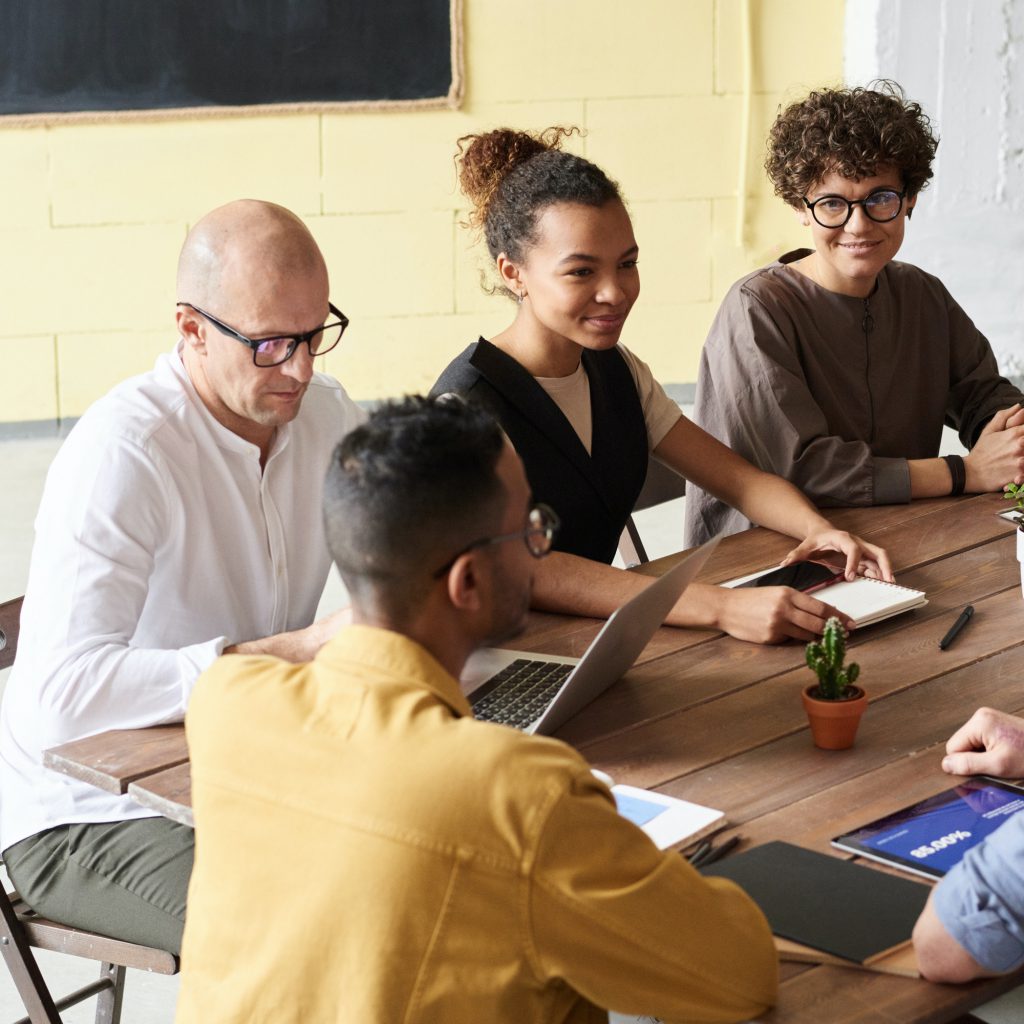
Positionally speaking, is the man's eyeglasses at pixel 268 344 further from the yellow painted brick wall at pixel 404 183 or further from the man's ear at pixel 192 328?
the yellow painted brick wall at pixel 404 183

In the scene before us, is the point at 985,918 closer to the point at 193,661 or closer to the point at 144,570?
the point at 193,661

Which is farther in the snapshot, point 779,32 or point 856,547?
point 779,32

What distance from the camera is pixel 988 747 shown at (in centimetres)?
154

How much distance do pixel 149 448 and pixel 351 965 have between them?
97 centimetres

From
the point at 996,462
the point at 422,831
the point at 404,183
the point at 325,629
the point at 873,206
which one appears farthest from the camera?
the point at 404,183

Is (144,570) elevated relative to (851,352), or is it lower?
lower

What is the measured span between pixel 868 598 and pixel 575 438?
0.58m

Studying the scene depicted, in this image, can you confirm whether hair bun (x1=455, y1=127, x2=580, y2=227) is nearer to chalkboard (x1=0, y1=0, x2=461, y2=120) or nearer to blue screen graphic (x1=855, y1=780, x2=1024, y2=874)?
blue screen graphic (x1=855, y1=780, x2=1024, y2=874)

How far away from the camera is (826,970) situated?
1.22 metres

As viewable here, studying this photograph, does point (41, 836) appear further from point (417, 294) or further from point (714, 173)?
point (714, 173)

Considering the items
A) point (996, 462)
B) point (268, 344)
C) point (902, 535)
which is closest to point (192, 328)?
point (268, 344)

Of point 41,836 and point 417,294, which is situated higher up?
point 417,294

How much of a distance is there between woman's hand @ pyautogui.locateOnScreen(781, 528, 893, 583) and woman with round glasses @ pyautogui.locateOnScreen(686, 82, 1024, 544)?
0.33 metres

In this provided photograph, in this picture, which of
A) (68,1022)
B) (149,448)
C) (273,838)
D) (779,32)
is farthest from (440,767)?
(779,32)
